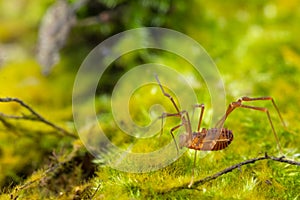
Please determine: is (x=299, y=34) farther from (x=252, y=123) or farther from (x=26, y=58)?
(x=26, y=58)

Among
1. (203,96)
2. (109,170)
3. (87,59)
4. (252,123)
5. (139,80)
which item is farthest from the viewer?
(87,59)

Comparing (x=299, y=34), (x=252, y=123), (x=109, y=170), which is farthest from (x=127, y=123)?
(x=299, y=34)

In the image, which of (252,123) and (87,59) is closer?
(252,123)

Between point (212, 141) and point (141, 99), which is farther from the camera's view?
point (141, 99)

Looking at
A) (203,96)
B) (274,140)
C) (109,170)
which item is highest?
(203,96)

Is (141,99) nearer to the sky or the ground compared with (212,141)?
nearer to the sky

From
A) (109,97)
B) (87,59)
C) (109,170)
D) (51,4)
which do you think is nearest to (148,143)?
(109,170)

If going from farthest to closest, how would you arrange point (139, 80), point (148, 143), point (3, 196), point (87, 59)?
point (87, 59)
point (139, 80)
point (148, 143)
point (3, 196)

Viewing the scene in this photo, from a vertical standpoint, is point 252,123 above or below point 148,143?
above
